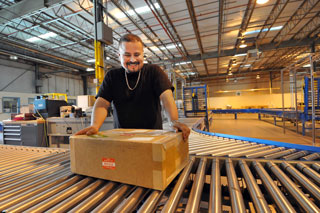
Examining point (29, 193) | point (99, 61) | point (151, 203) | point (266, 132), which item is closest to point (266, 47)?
point (266, 132)

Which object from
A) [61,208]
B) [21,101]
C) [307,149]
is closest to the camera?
[61,208]

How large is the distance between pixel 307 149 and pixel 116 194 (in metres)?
1.37

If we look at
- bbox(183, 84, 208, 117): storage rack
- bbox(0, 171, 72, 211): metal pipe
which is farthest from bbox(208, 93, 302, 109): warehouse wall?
bbox(0, 171, 72, 211): metal pipe

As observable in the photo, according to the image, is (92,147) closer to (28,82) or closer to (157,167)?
(157,167)

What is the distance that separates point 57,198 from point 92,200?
0.45ft

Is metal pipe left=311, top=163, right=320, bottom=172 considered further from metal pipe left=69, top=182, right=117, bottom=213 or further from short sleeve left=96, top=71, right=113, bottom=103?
short sleeve left=96, top=71, right=113, bottom=103

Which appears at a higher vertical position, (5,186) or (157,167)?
(157,167)

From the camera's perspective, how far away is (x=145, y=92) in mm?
1275

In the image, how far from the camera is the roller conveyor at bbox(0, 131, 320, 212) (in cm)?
56

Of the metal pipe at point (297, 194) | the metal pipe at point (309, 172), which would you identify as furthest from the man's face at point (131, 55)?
the metal pipe at point (309, 172)

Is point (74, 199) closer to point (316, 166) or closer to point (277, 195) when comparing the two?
point (277, 195)

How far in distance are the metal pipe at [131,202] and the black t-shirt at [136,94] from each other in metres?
0.67

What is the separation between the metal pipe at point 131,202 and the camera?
1.75 ft

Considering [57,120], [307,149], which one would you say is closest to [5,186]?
[307,149]
